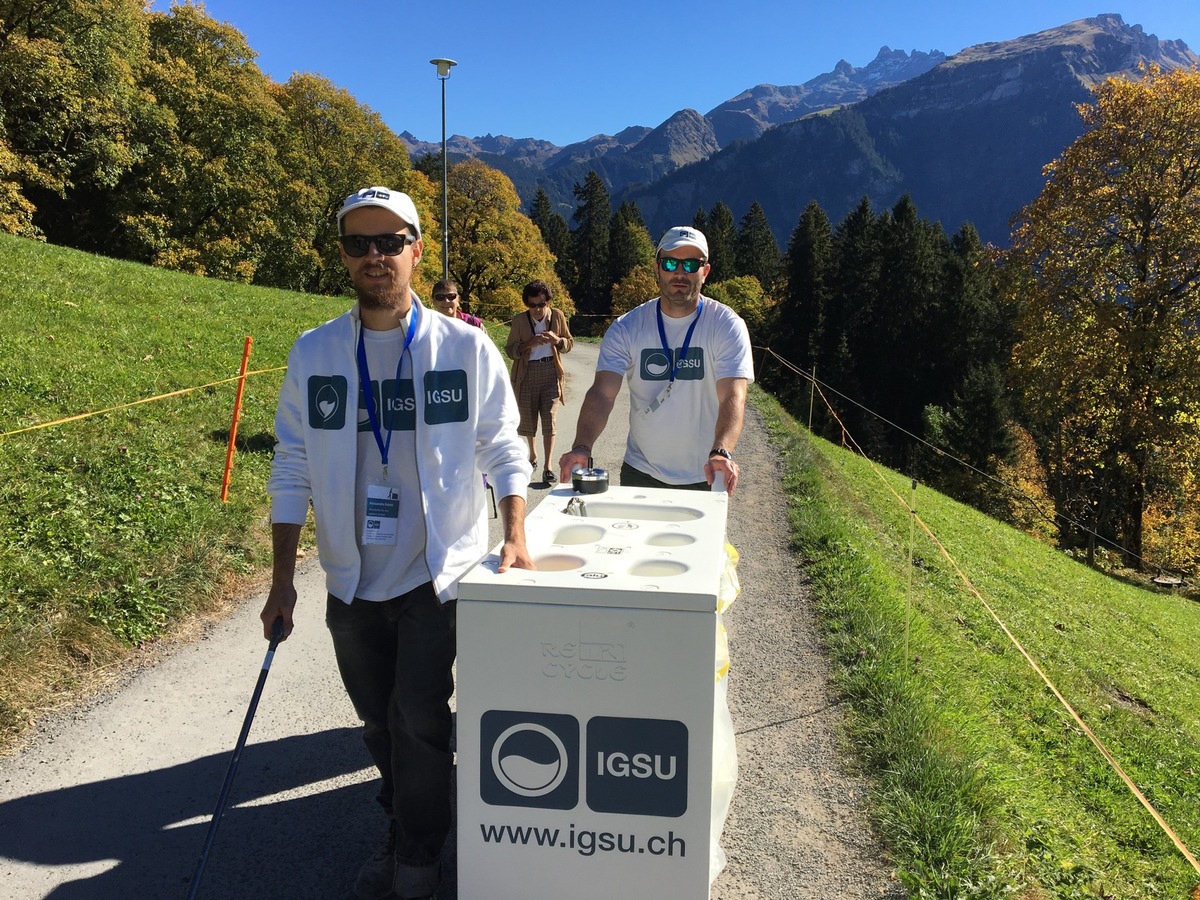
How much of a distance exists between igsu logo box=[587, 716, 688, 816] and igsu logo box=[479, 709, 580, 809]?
58 millimetres

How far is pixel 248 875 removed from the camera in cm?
315

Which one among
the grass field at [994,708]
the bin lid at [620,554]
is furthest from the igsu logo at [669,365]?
the grass field at [994,708]

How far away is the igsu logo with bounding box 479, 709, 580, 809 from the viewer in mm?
2400

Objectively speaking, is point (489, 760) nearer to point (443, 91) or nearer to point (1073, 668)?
point (1073, 668)

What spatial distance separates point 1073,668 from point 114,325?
1198cm

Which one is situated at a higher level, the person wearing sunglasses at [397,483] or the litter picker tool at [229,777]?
the person wearing sunglasses at [397,483]

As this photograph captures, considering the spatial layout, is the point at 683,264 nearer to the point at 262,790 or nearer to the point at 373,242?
the point at 373,242

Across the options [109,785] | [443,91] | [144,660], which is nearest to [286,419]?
[109,785]

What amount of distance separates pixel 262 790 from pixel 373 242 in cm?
239

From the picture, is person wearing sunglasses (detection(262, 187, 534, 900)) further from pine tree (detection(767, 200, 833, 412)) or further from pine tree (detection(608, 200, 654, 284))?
pine tree (detection(608, 200, 654, 284))

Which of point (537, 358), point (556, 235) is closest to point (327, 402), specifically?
point (537, 358)

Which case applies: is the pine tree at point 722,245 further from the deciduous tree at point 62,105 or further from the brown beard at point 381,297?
the brown beard at point 381,297

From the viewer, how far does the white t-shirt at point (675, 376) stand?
4008 millimetres

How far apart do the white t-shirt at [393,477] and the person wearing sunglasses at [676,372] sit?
114 centimetres
